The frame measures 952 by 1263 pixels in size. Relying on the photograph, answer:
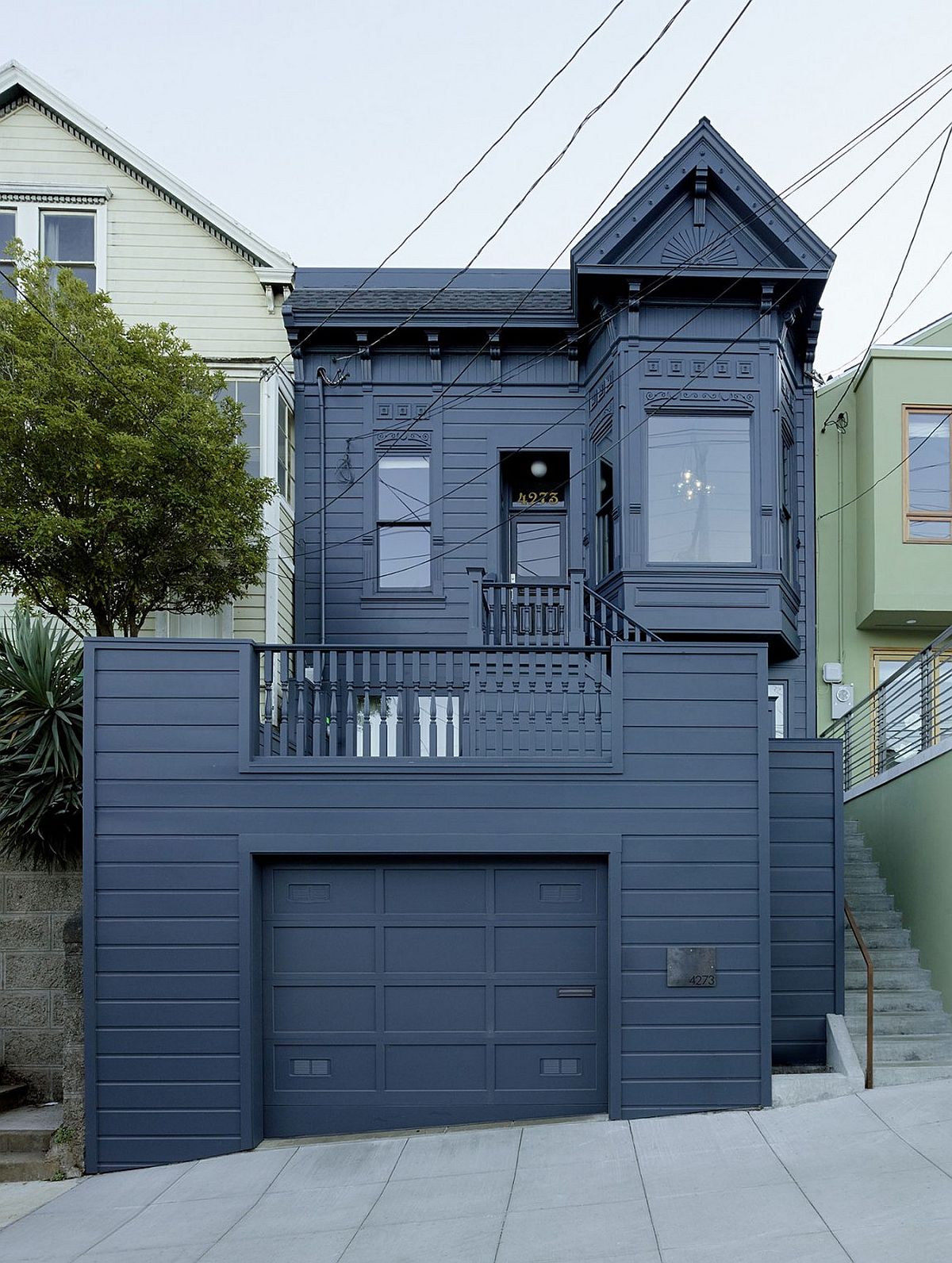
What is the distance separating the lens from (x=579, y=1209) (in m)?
6.91

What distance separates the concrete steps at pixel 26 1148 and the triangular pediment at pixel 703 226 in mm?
9277

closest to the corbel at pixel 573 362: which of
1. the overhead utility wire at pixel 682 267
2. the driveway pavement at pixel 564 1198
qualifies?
the overhead utility wire at pixel 682 267

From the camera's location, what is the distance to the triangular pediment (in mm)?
12055

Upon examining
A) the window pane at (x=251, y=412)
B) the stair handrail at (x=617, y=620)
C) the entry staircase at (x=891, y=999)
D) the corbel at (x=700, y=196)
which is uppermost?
the corbel at (x=700, y=196)

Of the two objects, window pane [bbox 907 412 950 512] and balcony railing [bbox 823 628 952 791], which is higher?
window pane [bbox 907 412 950 512]

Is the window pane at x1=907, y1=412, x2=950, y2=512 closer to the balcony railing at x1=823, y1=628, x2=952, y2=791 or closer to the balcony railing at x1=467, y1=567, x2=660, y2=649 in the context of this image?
the balcony railing at x1=823, y1=628, x2=952, y2=791

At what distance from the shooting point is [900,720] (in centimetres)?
1196

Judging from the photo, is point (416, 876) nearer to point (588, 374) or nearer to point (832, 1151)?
point (832, 1151)

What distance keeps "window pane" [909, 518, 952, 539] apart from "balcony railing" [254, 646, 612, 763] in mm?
7299

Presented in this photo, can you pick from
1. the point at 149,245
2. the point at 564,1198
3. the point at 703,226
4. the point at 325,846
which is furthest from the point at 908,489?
the point at 564,1198

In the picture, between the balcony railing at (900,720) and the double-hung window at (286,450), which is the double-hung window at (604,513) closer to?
the balcony railing at (900,720)

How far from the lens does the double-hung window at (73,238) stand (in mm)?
13438

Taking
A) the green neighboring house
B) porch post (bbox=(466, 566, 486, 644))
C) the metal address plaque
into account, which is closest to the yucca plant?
porch post (bbox=(466, 566, 486, 644))

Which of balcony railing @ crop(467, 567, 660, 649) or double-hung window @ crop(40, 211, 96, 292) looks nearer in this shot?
balcony railing @ crop(467, 567, 660, 649)
